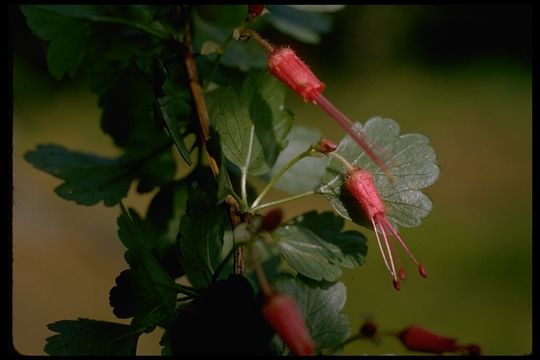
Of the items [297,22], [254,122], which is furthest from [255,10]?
[297,22]

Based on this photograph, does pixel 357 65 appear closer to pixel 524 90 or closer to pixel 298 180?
pixel 524 90

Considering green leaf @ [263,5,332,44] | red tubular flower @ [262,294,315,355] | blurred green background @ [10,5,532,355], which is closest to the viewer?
red tubular flower @ [262,294,315,355]

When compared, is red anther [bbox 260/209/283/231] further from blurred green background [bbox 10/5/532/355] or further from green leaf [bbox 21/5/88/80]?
blurred green background [bbox 10/5/532/355]

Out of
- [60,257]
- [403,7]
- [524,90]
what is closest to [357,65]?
[403,7]

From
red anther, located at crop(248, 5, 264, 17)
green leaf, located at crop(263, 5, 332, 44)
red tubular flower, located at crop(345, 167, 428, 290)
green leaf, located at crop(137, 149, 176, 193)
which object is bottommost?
red tubular flower, located at crop(345, 167, 428, 290)

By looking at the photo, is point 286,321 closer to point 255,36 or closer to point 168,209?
point 255,36

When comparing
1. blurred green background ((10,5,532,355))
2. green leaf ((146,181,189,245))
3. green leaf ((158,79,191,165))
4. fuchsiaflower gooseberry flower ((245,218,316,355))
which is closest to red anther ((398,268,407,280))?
fuchsiaflower gooseberry flower ((245,218,316,355))
